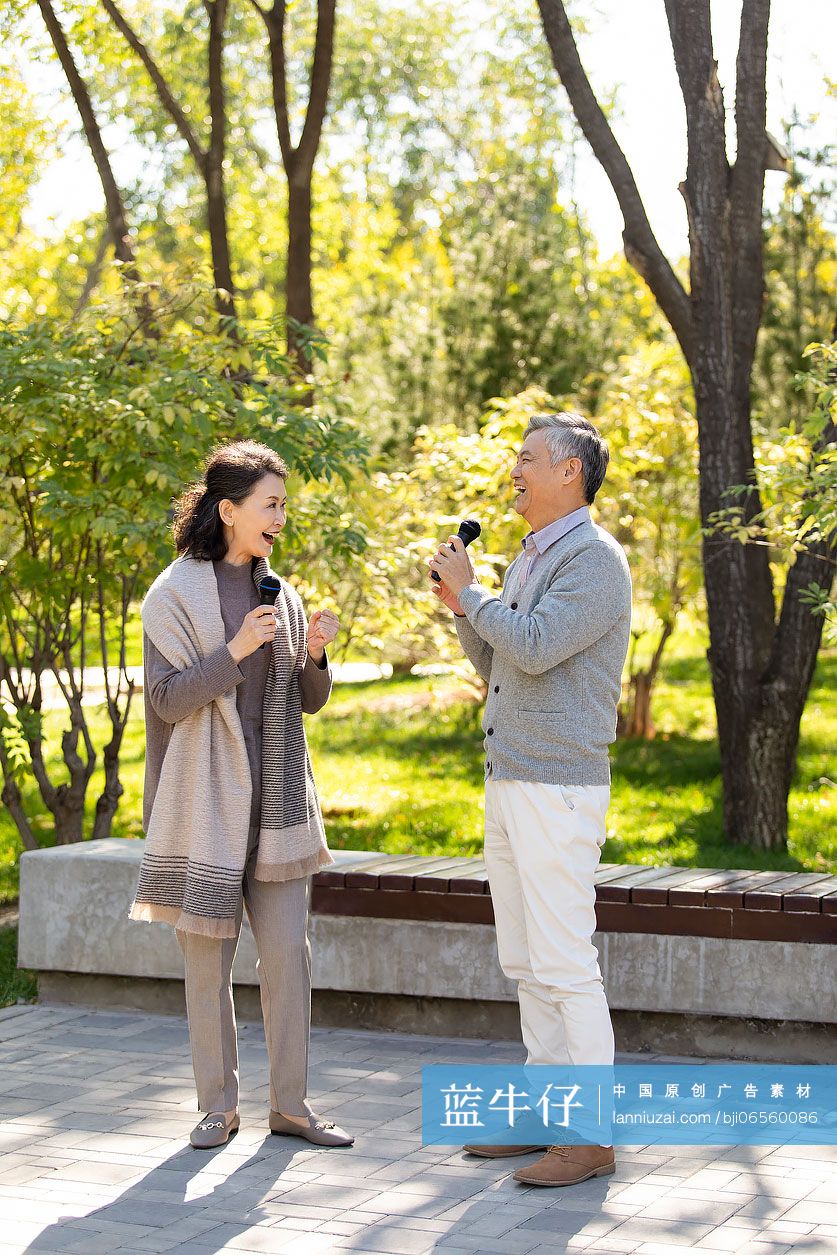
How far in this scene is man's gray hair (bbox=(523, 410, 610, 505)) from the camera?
4148 millimetres

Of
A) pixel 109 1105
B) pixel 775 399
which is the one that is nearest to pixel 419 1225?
pixel 109 1105

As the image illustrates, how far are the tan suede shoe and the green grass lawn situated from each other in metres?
3.87

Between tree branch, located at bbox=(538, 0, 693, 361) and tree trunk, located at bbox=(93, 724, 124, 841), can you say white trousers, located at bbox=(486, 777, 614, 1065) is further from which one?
tree branch, located at bbox=(538, 0, 693, 361)

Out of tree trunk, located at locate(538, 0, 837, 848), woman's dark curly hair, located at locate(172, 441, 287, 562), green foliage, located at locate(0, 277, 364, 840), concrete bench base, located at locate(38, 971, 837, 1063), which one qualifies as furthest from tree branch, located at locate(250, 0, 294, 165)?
woman's dark curly hair, located at locate(172, 441, 287, 562)

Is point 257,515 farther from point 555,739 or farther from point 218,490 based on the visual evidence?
point 555,739

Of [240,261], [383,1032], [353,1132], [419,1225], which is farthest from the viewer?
[240,261]

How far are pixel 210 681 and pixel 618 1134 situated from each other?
175cm

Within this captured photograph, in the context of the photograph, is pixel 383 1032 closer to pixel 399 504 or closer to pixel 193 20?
pixel 399 504

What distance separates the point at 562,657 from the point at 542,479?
0.52m

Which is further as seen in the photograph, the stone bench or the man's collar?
the stone bench

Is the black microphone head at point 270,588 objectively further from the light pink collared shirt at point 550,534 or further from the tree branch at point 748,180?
→ the tree branch at point 748,180

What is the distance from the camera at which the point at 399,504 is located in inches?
386

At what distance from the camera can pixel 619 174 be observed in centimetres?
823

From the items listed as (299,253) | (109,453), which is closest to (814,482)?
(109,453)
